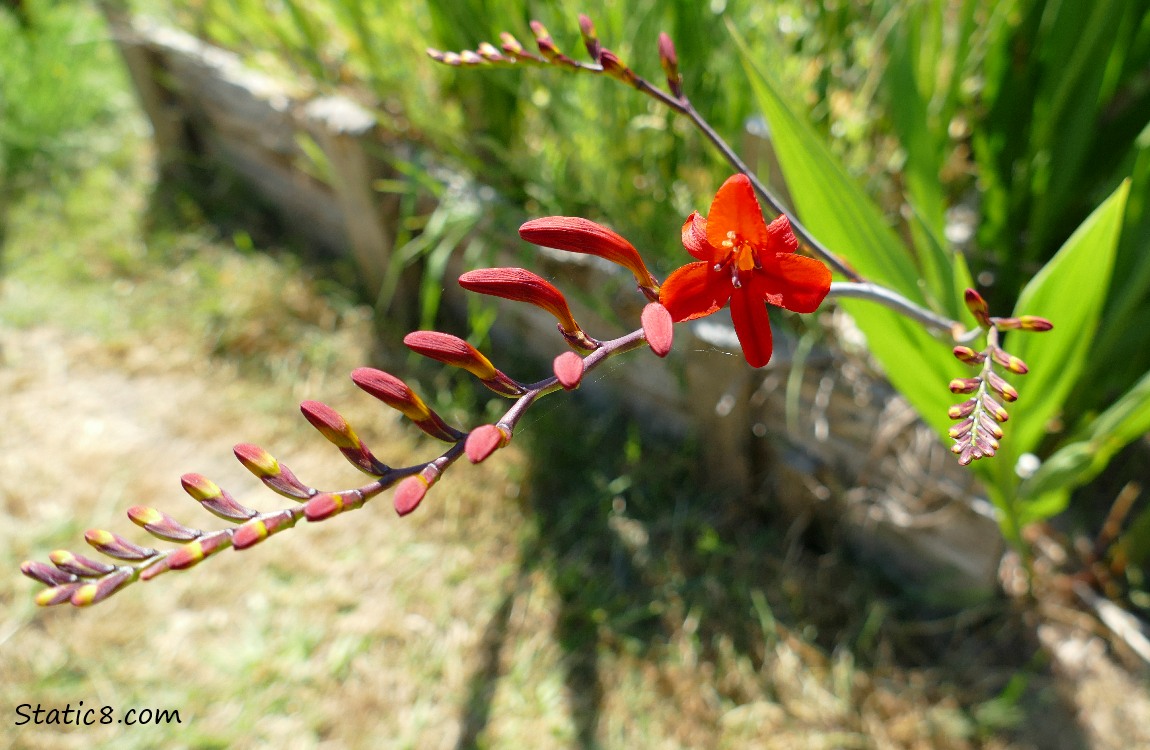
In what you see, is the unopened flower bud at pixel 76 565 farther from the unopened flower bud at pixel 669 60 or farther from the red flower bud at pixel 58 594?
the unopened flower bud at pixel 669 60

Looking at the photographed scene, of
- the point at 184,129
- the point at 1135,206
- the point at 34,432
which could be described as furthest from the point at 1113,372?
the point at 184,129

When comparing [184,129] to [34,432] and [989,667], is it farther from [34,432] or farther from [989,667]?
[989,667]

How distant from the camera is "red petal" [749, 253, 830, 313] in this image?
56 centimetres

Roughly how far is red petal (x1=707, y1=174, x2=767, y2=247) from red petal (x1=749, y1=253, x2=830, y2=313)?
2 centimetres

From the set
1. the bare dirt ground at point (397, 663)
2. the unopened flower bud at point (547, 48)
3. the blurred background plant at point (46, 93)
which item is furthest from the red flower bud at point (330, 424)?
the blurred background plant at point (46, 93)

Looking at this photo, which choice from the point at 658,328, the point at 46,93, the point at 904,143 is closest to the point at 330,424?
the point at 658,328

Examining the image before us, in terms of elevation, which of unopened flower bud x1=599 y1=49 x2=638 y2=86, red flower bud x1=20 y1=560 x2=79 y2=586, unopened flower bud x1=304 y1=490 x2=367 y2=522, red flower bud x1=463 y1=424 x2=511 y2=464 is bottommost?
red flower bud x1=20 y1=560 x2=79 y2=586

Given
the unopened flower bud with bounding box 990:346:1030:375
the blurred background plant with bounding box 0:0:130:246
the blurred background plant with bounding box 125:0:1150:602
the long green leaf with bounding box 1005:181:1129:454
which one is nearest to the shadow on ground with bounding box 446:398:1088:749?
the blurred background plant with bounding box 125:0:1150:602

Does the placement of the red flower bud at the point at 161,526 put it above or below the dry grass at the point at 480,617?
above

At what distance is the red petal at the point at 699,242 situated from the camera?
57 centimetres

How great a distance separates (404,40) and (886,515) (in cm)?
152

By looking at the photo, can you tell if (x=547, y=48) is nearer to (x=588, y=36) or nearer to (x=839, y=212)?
(x=588, y=36)

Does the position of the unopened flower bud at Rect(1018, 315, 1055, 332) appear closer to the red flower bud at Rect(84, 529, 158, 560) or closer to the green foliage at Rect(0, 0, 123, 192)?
the red flower bud at Rect(84, 529, 158, 560)

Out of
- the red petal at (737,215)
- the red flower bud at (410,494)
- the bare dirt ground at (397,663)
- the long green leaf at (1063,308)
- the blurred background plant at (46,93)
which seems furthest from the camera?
the blurred background plant at (46,93)
